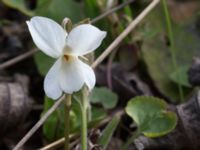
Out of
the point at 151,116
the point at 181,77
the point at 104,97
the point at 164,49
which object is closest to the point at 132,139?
the point at 151,116

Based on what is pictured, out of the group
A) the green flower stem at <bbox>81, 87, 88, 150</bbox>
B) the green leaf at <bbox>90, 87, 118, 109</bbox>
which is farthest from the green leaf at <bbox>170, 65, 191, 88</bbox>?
the green flower stem at <bbox>81, 87, 88, 150</bbox>

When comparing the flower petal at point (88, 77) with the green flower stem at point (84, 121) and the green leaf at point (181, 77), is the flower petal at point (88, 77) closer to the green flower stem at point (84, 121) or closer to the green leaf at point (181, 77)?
the green flower stem at point (84, 121)

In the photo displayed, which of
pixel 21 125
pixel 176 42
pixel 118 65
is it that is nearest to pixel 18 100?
pixel 21 125

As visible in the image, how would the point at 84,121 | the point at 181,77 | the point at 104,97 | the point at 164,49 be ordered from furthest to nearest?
the point at 164,49
the point at 181,77
the point at 104,97
the point at 84,121

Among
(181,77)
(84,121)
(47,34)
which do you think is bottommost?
(181,77)

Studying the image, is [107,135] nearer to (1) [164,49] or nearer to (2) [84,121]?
(2) [84,121]
